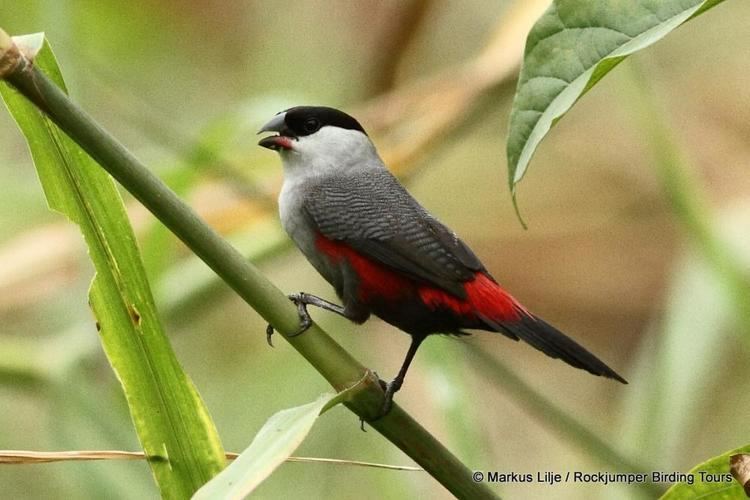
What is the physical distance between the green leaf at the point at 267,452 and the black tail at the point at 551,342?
0.52m

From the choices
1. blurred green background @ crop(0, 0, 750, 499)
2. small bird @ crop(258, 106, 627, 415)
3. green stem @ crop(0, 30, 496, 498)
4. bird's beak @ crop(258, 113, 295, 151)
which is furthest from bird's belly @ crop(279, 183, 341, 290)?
green stem @ crop(0, 30, 496, 498)

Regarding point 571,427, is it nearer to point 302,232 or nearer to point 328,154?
point 302,232

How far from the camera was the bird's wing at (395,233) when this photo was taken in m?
2.02

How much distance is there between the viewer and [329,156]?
94.3 inches

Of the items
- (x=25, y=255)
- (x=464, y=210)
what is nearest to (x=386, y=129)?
(x=25, y=255)

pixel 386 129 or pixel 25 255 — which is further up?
pixel 25 255

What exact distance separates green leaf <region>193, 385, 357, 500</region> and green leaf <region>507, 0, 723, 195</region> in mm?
371

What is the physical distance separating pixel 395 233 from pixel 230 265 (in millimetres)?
796

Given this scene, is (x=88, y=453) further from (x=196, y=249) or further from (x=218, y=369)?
(x=218, y=369)

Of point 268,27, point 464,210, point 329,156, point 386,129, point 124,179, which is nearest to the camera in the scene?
point 124,179

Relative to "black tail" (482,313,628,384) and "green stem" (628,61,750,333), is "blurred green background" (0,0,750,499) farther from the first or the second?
"black tail" (482,313,628,384)

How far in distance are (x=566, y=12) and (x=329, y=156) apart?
1191mm

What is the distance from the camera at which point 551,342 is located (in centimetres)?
183

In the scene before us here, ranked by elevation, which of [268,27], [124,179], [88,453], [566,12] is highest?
[268,27]
